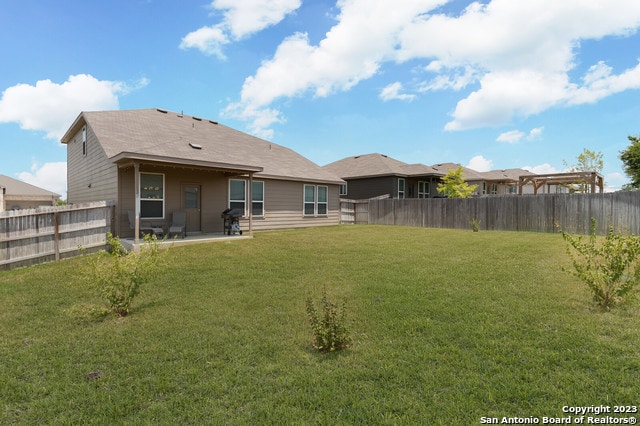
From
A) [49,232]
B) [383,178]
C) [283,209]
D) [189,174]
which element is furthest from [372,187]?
[49,232]

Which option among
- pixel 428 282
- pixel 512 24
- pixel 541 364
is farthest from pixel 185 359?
pixel 512 24

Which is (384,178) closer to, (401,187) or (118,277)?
(401,187)

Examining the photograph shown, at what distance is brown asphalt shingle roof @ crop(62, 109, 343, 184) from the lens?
10.8 metres

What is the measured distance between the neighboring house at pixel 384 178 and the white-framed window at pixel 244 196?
928 centimetres

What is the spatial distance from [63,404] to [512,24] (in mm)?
12313

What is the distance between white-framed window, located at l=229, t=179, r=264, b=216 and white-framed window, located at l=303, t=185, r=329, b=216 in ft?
9.59

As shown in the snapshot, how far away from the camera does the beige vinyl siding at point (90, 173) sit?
11188 millimetres

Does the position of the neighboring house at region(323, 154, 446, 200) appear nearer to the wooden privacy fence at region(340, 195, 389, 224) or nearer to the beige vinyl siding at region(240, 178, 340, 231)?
the wooden privacy fence at region(340, 195, 389, 224)

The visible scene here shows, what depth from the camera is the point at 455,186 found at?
84.8ft

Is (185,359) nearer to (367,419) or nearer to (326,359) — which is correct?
(326,359)

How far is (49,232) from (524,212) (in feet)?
60.0

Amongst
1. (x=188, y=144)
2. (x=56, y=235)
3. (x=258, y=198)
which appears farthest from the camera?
(x=258, y=198)

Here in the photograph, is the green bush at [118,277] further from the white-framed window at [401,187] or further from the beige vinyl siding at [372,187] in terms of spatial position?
the white-framed window at [401,187]

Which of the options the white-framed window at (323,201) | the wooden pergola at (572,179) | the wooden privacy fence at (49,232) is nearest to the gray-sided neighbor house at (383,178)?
the white-framed window at (323,201)
